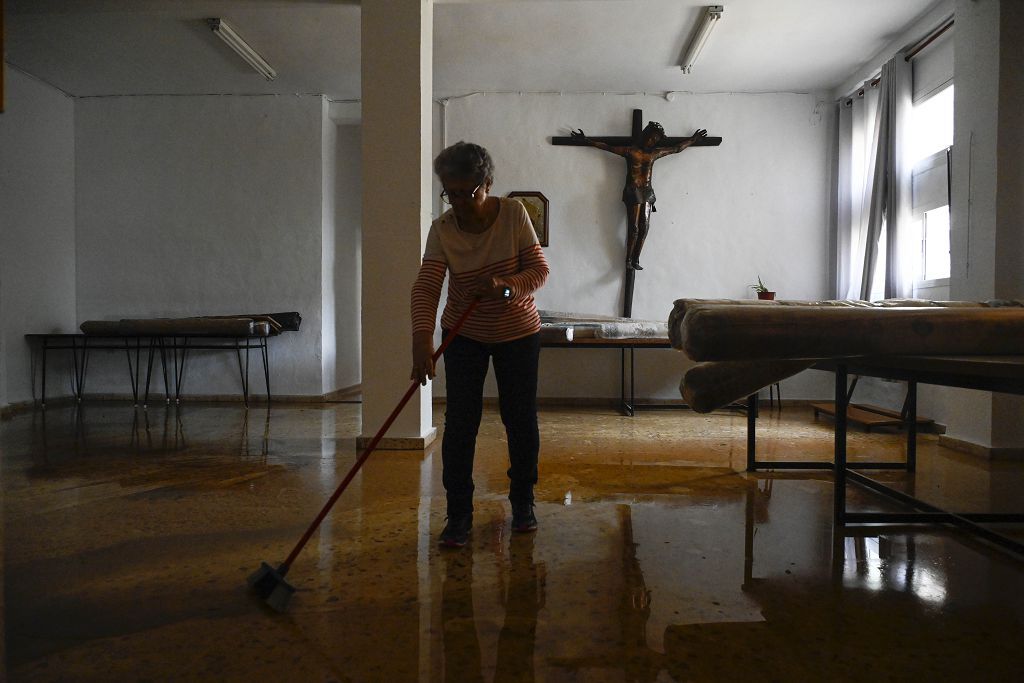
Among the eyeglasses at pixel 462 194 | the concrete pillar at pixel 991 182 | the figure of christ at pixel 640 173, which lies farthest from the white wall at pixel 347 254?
the concrete pillar at pixel 991 182

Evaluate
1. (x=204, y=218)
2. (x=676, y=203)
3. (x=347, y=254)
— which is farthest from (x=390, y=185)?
(x=347, y=254)

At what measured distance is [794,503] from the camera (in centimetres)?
256

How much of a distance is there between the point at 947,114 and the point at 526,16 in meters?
2.88

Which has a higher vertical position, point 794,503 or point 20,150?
point 20,150

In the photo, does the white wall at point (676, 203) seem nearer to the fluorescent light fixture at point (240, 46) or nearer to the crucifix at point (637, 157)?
the crucifix at point (637, 157)

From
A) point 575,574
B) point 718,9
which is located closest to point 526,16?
point 718,9

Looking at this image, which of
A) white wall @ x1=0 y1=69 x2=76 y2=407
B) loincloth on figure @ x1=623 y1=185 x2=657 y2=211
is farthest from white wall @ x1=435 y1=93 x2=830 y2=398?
white wall @ x1=0 y1=69 x2=76 y2=407

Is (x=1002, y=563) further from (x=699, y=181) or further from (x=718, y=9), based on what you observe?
(x=699, y=181)

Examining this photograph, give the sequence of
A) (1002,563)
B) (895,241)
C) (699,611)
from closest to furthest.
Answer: (699,611) < (1002,563) < (895,241)

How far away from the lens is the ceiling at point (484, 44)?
4.37m

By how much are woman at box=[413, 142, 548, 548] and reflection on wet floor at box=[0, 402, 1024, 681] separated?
28cm

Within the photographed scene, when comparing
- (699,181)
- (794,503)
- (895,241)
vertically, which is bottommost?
(794,503)

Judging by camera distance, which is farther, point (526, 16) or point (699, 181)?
point (699, 181)

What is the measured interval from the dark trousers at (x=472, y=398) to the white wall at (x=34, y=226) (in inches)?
196
